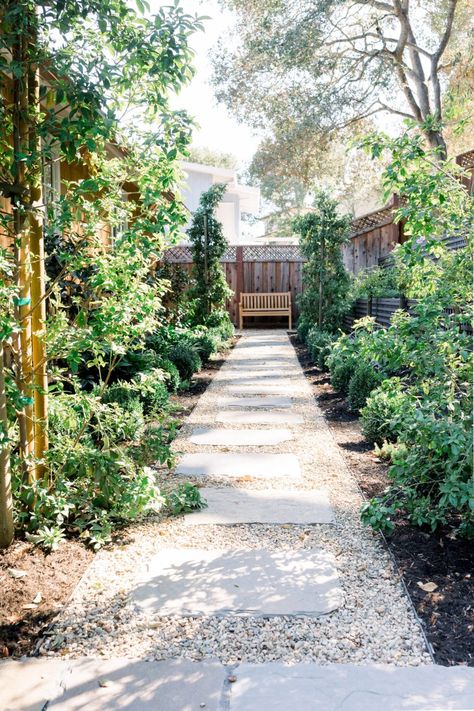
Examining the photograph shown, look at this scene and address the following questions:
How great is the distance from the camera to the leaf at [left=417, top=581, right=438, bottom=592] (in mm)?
2457

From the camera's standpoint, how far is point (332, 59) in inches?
491

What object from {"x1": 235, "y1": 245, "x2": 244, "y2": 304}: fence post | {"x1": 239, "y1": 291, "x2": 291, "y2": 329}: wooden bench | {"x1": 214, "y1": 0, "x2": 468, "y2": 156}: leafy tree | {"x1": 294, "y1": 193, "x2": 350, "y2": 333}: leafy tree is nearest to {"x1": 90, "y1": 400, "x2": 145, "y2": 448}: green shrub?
{"x1": 294, "y1": 193, "x2": 350, "y2": 333}: leafy tree

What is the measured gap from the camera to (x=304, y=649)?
6.77ft

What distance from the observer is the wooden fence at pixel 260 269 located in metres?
16.3

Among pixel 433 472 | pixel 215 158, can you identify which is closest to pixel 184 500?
pixel 433 472

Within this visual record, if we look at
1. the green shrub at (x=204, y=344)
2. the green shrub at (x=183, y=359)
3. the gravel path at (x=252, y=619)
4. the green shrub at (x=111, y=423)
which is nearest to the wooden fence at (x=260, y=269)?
the green shrub at (x=204, y=344)

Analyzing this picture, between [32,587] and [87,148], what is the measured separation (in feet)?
6.37

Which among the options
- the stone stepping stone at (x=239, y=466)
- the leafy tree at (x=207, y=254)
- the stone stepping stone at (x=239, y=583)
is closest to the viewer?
the stone stepping stone at (x=239, y=583)

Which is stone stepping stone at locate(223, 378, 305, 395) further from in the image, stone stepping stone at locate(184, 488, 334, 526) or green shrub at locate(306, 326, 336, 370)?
stone stepping stone at locate(184, 488, 334, 526)

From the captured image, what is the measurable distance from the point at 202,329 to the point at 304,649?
812 cm

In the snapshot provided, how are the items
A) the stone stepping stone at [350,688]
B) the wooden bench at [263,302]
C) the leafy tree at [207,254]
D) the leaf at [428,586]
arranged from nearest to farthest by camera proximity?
the stone stepping stone at [350,688] → the leaf at [428,586] → the leafy tree at [207,254] → the wooden bench at [263,302]

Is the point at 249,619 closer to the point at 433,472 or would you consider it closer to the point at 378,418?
the point at 433,472

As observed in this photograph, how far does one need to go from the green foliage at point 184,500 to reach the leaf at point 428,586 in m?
1.31

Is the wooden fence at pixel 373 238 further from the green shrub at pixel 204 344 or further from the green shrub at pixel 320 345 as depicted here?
the green shrub at pixel 204 344
